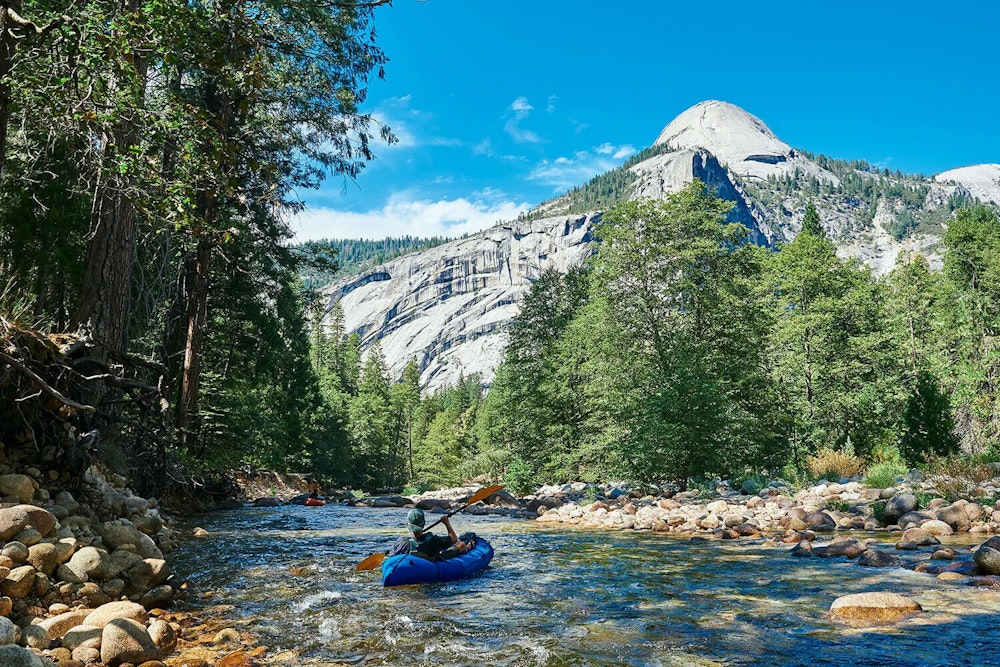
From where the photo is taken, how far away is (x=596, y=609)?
646cm

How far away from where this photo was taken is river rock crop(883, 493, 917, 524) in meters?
11.4

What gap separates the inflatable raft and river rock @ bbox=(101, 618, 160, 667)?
12.0 feet

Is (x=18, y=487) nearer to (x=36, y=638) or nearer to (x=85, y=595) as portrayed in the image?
(x=85, y=595)

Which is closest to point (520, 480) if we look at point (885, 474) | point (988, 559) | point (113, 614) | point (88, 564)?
point (885, 474)

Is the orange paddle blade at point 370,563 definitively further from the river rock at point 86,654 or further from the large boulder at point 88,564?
the river rock at point 86,654

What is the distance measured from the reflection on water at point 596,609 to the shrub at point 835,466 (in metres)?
10.2

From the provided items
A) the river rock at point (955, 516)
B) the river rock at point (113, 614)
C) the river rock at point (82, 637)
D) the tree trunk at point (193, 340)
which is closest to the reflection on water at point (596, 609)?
the river rock at point (113, 614)

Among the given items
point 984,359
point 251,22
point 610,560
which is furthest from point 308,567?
point 984,359

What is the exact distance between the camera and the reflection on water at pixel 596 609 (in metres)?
4.93

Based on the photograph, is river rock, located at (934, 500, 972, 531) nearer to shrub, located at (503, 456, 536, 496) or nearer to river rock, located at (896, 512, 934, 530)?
river rock, located at (896, 512, 934, 530)

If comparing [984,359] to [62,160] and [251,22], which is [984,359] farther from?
[62,160]

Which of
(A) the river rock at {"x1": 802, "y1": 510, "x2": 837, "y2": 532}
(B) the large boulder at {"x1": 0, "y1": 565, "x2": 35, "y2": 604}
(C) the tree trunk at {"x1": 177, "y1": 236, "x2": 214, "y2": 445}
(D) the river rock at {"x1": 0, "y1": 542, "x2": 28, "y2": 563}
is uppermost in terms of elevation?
(C) the tree trunk at {"x1": 177, "y1": 236, "x2": 214, "y2": 445}

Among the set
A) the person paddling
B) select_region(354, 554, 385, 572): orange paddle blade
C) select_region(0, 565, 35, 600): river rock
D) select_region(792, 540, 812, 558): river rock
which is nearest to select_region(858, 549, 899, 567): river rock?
select_region(792, 540, 812, 558): river rock

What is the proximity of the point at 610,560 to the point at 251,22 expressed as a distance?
8.39m
